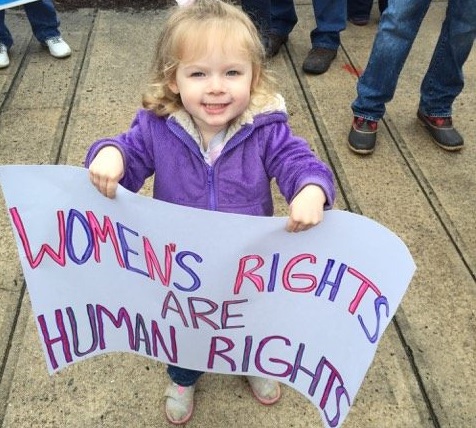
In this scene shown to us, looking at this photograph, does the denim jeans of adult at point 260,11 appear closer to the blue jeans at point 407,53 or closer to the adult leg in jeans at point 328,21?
the adult leg in jeans at point 328,21

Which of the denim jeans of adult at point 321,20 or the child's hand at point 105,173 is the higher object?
the child's hand at point 105,173

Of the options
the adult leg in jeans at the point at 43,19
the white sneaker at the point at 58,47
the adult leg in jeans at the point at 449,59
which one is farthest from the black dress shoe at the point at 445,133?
the adult leg in jeans at the point at 43,19

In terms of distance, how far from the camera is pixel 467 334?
6.25ft

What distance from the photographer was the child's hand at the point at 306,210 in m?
1.17

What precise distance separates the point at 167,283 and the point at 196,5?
0.66 meters

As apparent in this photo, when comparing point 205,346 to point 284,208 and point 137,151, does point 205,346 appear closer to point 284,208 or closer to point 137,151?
point 137,151

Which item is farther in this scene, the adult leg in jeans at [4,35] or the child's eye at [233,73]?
the adult leg in jeans at [4,35]

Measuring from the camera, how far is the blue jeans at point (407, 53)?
246 centimetres

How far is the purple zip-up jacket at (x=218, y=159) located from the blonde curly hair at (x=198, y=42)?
0.05 meters

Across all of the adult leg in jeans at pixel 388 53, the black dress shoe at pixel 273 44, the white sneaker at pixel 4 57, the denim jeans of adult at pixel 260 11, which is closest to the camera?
the adult leg in jeans at pixel 388 53

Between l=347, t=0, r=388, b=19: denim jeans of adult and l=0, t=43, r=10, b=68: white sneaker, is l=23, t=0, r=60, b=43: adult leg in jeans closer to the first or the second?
l=0, t=43, r=10, b=68: white sneaker

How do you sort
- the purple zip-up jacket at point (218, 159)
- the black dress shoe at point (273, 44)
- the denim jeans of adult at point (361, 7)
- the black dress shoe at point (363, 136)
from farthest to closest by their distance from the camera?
the denim jeans of adult at point (361, 7), the black dress shoe at point (273, 44), the black dress shoe at point (363, 136), the purple zip-up jacket at point (218, 159)

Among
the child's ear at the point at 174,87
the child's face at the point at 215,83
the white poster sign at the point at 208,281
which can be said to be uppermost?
the child's face at the point at 215,83

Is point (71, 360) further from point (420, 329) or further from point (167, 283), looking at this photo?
point (420, 329)
